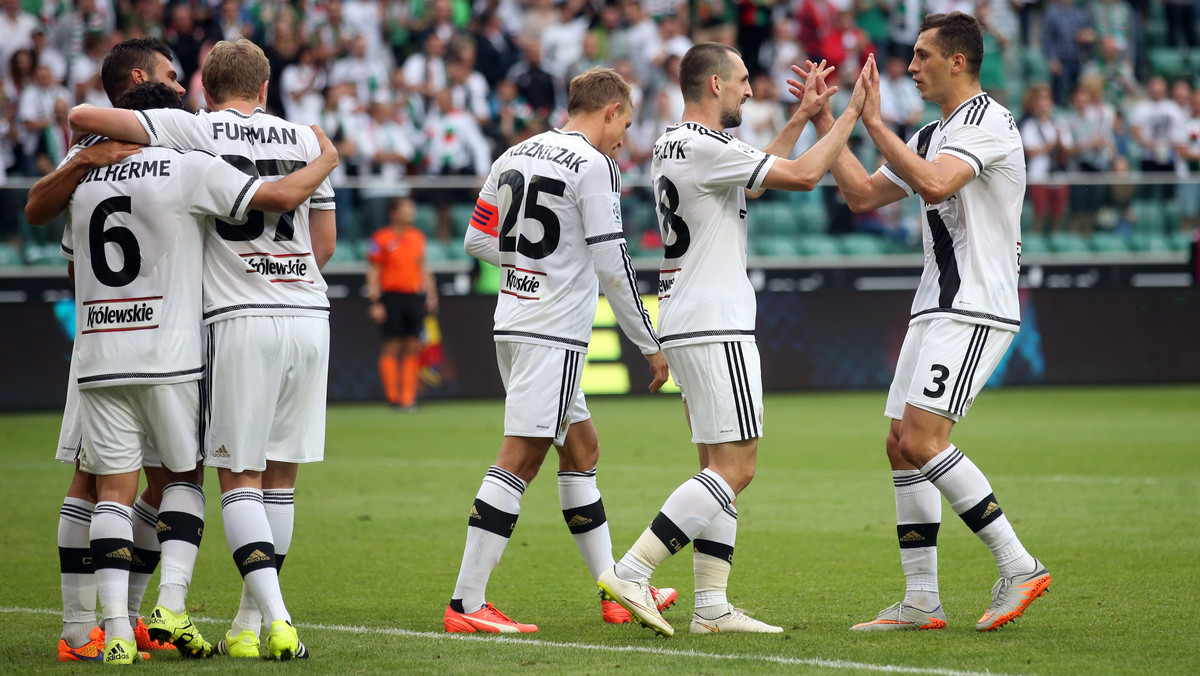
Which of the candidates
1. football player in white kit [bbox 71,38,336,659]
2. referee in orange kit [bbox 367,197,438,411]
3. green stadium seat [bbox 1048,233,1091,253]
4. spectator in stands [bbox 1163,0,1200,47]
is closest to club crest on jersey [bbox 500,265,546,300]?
football player in white kit [bbox 71,38,336,659]

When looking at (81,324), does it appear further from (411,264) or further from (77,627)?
(411,264)

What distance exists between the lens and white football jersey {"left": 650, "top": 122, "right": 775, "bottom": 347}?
18.2ft

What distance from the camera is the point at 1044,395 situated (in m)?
17.1

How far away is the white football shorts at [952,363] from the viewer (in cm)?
558

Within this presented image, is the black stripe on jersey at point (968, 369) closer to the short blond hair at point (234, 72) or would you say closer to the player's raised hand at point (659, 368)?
the player's raised hand at point (659, 368)

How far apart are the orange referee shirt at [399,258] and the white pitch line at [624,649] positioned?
986 cm

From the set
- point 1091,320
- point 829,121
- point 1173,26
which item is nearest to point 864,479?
point 829,121

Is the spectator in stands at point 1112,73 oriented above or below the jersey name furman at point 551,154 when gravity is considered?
above

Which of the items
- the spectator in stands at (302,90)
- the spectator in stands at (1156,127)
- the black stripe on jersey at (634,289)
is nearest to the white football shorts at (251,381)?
the black stripe on jersey at (634,289)

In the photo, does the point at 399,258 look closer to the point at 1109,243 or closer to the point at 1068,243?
the point at 1068,243

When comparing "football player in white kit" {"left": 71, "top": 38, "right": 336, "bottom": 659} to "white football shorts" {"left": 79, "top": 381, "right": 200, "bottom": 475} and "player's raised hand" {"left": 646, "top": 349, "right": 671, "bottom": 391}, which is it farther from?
"player's raised hand" {"left": 646, "top": 349, "right": 671, "bottom": 391}

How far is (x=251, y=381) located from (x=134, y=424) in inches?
19.1

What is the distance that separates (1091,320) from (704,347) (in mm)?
13310

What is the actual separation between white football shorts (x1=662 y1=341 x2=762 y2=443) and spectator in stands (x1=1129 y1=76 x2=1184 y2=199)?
1621 centimetres
